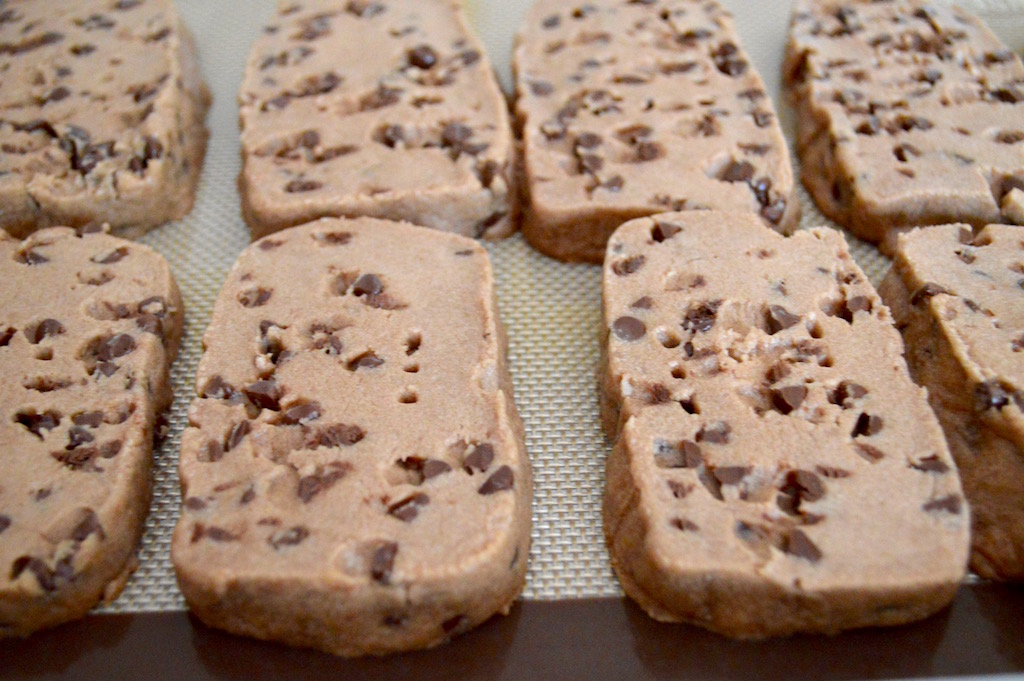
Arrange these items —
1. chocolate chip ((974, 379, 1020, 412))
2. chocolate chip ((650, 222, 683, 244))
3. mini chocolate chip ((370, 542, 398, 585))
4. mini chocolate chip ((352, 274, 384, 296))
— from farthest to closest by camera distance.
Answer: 1. chocolate chip ((650, 222, 683, 244))
2. mini chocolate chip ((352, 274, 384, 296))
3. chocolate chip ((974, 379, 1020, 412))
4. mini chocolate chip ((370, 542, 398, 585))

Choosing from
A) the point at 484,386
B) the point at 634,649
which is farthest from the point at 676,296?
the point at 634,649

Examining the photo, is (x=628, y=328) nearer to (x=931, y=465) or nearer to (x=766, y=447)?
(x=766, y=447)

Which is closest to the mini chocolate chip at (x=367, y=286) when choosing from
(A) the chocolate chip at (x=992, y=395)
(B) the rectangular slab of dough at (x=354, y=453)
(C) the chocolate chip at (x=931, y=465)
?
(B) the rectangular slab of dough at (x=354, y=453)

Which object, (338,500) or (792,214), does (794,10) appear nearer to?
(792,214)

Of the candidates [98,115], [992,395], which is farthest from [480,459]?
[98,115]

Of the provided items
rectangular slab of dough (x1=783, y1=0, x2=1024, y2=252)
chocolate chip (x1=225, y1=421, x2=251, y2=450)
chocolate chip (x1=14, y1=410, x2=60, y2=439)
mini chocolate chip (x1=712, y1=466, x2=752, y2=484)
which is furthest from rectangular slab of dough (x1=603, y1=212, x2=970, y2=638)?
chocolate chip (x1=14, y1=410, x2=60, y2=439)

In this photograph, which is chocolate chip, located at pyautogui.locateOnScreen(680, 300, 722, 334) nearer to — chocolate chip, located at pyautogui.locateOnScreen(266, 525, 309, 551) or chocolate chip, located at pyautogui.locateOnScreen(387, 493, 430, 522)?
chocolate chip, located at pyautogui.locateOnScreen(387, 493, 430, 522)

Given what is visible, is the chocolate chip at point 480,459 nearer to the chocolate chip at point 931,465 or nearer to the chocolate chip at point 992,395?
the chocolate chip at point 931,465
